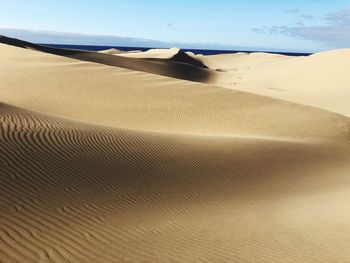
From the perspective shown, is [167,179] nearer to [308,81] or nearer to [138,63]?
[308,81]

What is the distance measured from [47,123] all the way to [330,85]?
30.5 metres

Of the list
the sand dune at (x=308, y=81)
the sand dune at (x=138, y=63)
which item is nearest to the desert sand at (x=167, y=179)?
the sand dune at (x=308, y=81)

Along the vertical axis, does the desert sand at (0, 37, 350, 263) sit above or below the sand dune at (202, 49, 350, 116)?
below

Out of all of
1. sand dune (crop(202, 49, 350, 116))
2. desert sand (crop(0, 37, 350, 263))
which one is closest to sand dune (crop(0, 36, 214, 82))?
sand dune (crop(202, 49, 350, 116))

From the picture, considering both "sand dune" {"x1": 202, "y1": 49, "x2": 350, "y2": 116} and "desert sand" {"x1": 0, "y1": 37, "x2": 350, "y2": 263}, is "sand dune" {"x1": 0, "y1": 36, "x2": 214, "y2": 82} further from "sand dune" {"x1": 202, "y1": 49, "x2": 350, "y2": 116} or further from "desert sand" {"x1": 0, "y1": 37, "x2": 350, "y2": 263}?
"desert sand" {"x1": 0, "y1": 37, "x2": 350, "y2": 263}

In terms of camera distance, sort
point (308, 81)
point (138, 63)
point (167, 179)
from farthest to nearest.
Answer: point (138, 63) < point (308, 81) < point (167, 179)

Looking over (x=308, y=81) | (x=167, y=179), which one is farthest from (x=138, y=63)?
(x=167, y=179)

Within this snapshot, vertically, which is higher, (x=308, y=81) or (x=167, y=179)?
(x=308, y=81)

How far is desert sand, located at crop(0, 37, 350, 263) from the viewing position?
6180mm

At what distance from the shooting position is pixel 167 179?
9914 millimetres

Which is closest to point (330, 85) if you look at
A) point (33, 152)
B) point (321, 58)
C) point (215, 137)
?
point (321, 58)

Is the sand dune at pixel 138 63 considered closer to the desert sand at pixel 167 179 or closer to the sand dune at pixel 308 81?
the sand dune at pixel 308 81

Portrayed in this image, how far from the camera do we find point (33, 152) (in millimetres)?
8891

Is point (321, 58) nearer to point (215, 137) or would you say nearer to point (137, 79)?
point (137, 79)
